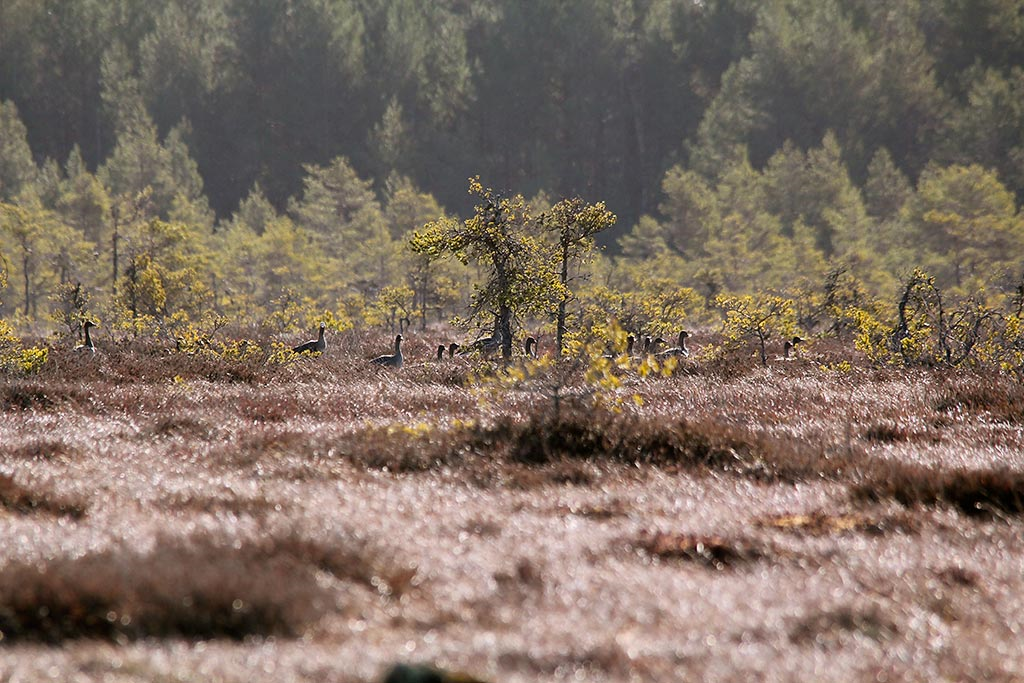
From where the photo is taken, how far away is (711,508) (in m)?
6.64

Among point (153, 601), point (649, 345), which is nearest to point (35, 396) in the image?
point (153, 601)

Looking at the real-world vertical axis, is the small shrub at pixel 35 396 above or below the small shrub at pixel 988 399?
below

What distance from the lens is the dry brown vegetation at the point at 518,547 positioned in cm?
405

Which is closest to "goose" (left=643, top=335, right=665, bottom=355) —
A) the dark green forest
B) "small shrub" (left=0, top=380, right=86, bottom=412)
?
the dark green forest

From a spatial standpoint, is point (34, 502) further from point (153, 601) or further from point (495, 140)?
point (495, 140)

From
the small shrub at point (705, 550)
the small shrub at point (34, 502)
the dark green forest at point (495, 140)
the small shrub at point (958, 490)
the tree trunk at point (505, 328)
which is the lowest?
the small shrub at point (34, 502)

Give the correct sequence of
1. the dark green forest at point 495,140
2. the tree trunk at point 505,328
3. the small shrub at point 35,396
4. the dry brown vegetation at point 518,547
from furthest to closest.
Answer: the dark green forest at point 495,140 → the tree trunk at point 505,328 → the small shrub at point 35,396 → the dry brown vegetation at point 518,547

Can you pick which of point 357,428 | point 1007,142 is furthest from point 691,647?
point 1007,142

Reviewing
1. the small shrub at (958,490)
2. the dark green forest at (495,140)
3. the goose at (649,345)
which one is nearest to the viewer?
the small shrub at (958,490)

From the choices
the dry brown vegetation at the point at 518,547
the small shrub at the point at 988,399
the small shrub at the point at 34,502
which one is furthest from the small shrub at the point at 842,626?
the small shrub at the point at 988,399

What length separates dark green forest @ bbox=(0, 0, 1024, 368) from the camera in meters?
49.2

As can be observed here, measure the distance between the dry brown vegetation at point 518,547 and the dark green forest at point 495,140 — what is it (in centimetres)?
2661

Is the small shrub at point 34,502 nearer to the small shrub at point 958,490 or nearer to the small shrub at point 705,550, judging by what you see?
the small shrub at point 705,550

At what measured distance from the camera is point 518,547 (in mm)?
5551
